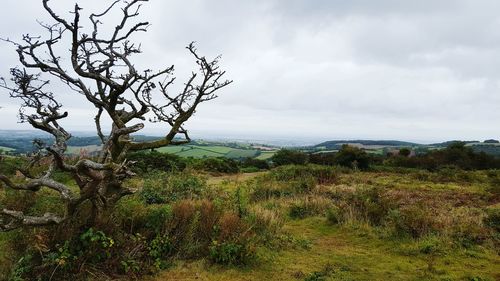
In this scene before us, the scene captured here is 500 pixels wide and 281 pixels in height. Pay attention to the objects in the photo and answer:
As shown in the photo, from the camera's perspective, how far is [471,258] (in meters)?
7.74

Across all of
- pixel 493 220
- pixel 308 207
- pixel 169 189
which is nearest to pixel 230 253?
pixel 308 207

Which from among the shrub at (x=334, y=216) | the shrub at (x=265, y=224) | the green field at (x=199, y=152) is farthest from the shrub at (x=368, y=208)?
the green field at (x=199, y=152)

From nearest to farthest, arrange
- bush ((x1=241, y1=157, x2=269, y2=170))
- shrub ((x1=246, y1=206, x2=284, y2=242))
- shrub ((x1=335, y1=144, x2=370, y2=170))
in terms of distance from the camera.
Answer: shrub ((x1=246, y1=206, x2=284, y2=242)) → shrub ((x1=335, y1=144, x2=370, y2=170)) → bush ((x1=241, y1=157, x2=269, y2=170))

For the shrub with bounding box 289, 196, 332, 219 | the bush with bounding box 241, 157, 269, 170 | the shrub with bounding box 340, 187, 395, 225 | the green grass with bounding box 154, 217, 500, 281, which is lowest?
the bush with bounding box 241, 157, 269, 170

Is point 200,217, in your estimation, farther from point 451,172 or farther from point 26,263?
point 451,172

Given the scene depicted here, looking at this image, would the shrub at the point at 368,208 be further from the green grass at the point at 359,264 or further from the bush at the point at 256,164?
the bush at the point at 256,164

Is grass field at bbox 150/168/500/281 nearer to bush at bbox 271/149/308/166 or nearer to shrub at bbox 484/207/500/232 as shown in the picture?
shrub at bbox 484/207/500/232

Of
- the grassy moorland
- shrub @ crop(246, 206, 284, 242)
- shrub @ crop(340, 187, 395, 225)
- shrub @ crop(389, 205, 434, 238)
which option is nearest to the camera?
the grassy moorland

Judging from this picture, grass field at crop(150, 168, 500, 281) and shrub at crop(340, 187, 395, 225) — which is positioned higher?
shrub at crop(340, 187, 395, 225)

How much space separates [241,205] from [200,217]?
197cm

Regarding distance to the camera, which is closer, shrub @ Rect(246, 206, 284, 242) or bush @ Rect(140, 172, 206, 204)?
shrub @ Rect(246, 206, 284, 242)

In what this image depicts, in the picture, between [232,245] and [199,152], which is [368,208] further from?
[199,152]

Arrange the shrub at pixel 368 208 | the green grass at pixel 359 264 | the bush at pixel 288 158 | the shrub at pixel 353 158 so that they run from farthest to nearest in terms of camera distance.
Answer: the bush at pixel 288 158
the shrub at pixel 353 158
the shrub at pixel 368 208
the green grass at pixel 359 264

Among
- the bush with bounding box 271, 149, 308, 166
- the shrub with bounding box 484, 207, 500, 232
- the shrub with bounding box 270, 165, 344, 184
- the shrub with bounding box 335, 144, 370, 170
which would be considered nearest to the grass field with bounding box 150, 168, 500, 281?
the shrub with bounding box 484, 207, 500, 232
